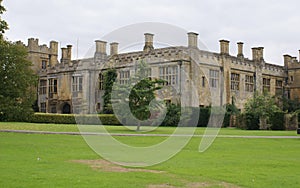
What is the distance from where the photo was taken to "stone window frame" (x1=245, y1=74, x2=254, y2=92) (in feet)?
159

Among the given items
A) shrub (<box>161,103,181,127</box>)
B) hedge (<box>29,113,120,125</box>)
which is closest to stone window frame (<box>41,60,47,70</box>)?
hedge (<box>29,113,120,125</box>)

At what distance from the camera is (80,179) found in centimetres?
1038

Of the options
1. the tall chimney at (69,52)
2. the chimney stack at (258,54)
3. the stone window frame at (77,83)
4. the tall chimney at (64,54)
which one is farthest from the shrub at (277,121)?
the tall chimney at (64,54)

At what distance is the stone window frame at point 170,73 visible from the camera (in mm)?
42188

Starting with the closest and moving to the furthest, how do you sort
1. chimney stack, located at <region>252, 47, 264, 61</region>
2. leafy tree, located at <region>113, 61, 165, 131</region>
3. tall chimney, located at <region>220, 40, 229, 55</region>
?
leafy tree, located at <region>113, 61, 165, 131</region> < tall chimney, located at <region>220, 40, 229, 55</region> < chimney stack, located at <region>252, 47, 264, 61</region>

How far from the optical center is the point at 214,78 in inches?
1769

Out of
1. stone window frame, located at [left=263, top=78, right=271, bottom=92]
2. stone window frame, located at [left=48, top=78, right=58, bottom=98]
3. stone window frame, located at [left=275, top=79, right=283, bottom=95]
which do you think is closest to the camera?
stone window frame, located at [left=263, top=78, right=271, bottom=92]

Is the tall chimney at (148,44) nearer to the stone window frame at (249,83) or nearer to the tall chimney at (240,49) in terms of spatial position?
the tall chimney at (240,49)

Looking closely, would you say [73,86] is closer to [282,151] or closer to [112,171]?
[282,151]

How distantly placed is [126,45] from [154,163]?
4.06m

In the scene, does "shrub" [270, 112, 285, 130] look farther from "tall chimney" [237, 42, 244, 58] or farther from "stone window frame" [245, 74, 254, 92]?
"tall chimney" [237, 42, 244, 58]

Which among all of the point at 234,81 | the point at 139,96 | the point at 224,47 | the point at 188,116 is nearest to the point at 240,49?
the point at 224,47

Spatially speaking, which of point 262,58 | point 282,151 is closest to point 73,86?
point 262,58

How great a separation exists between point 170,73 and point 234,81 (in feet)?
26.2
